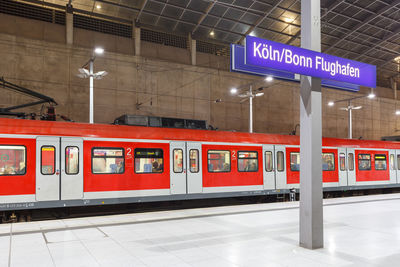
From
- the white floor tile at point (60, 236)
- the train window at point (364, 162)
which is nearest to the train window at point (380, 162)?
the train window at point (364, 162)

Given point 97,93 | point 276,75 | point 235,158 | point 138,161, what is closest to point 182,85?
point 97,93

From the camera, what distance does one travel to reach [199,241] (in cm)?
721

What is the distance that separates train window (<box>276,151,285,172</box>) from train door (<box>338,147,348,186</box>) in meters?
3.97

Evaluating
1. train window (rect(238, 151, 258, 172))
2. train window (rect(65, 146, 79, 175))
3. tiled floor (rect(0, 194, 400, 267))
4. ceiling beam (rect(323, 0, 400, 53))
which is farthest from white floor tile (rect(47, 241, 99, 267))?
ceiling beam (rect(323, 0, 400, 53))

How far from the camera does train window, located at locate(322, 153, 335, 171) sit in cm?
1661

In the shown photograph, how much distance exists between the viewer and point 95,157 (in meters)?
11.1

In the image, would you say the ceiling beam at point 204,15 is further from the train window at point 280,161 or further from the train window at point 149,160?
the train window at point 149,160

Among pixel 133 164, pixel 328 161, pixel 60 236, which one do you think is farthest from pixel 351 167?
pixel 60 236

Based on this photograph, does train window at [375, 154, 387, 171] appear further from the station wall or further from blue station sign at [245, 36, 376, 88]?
blue station sign at [245, 36, 376, 88]

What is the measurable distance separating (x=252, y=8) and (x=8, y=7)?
52.8 ft

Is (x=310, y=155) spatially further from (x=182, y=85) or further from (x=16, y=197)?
(x=182, y=85)

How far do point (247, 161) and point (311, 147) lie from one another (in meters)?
7.88

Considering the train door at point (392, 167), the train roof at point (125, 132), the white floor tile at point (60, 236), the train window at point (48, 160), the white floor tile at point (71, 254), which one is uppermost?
the train roof at point (125, 132)

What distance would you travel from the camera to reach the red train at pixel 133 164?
397 inches
